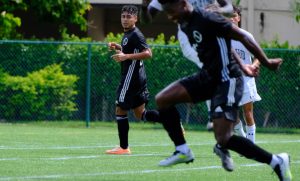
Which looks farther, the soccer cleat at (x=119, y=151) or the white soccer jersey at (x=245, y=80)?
the white soccer jersey at (x=245, y=80)

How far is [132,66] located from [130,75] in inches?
5.9

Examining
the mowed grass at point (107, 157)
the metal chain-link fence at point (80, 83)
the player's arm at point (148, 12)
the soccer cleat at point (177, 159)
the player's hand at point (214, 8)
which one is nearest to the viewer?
the soccer cleat at point (177, 159)

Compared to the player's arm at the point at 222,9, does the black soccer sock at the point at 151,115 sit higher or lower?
lower

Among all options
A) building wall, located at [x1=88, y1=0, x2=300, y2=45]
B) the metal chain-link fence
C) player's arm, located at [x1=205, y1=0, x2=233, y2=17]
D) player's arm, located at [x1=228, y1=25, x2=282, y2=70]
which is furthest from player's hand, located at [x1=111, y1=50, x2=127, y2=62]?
building wall, located at [x1=88, y1=0, x2=300, y2=45]

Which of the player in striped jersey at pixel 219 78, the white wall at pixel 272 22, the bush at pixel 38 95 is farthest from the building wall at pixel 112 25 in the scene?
the player in striped jersey at pixel 219 78

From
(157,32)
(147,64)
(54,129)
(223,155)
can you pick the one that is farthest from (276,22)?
(223,155)

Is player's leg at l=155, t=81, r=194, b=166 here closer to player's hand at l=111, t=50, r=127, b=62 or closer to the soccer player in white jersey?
player's hand at l=111, t=50, r=127, b=62

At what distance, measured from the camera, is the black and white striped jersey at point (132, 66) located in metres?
13.9

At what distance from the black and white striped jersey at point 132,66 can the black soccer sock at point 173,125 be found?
13.8ft

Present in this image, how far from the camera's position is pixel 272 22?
27.4m

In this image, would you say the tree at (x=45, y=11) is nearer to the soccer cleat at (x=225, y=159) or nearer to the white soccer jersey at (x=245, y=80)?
the white soccer jersey at (x=245, y=80)

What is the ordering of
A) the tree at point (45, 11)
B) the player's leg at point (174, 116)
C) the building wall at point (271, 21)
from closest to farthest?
the player's leg at point (174, 116) → the tree at point (45, 11) → the building wall at point (271, 21)

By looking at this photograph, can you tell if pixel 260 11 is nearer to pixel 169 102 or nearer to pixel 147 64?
pixel 147 64

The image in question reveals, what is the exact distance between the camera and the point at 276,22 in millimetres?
27391
